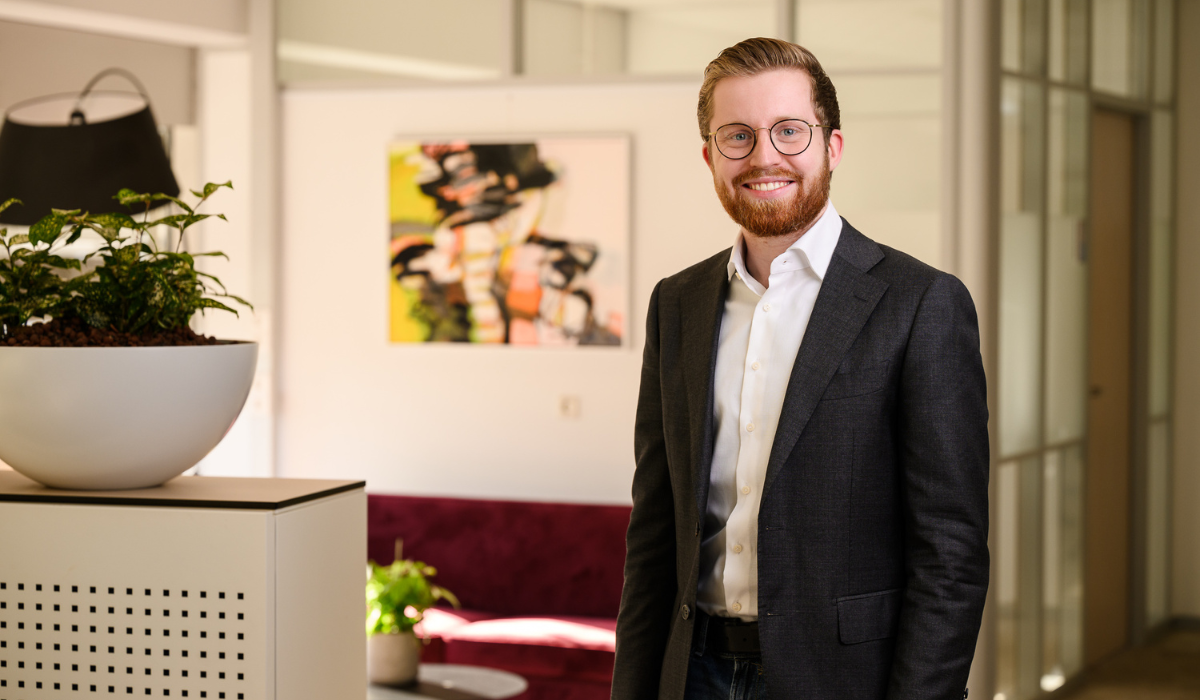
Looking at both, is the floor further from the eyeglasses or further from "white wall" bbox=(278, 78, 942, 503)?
the eyeglasses

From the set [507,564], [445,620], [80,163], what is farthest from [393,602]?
[80,163]

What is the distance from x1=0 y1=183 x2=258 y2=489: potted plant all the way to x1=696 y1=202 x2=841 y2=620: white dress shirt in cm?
64

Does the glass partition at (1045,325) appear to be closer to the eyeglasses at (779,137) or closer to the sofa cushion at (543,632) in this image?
the sofa cushion at (543,632)

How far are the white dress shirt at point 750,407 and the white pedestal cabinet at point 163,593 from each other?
0.51m

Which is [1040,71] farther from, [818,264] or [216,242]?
[216,242]

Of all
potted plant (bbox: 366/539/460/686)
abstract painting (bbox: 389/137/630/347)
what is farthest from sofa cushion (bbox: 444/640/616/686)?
abstract painting (bbox: 389/137/630/347)

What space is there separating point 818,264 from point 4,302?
1.03 meters

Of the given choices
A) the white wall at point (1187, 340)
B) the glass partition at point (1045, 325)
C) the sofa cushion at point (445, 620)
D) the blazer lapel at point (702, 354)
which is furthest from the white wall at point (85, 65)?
the white wall at point (1187, 340)

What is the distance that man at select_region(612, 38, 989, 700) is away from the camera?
1286mm

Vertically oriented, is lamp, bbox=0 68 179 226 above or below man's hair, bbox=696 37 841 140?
above

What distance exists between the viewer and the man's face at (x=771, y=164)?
4.45 feet

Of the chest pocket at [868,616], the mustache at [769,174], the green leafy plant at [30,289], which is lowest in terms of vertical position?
the chest pocket at [868,616]

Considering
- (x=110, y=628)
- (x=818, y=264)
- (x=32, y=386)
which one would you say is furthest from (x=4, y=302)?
(x=818, y=264)

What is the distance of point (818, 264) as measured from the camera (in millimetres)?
1397
